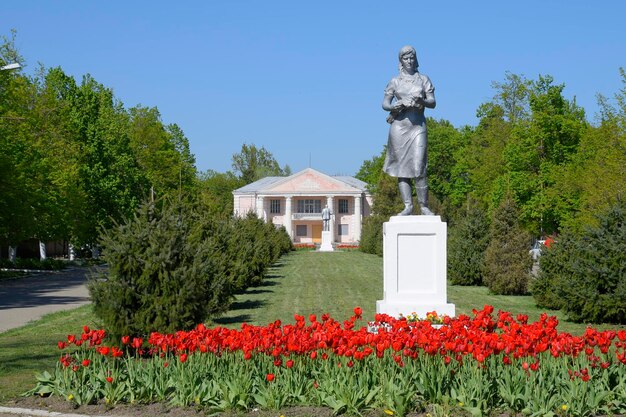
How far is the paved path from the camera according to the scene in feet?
60.5

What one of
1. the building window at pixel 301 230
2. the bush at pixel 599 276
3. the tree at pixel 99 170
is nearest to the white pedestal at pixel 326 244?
the tree at pixel 99 170

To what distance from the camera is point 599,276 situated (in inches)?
601

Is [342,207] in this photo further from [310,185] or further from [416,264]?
[416,264]

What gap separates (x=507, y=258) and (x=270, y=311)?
9.33 metres

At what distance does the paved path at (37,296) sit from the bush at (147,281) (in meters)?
2.13

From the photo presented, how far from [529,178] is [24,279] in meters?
25.8

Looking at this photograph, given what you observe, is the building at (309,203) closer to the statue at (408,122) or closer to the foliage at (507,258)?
the foliage at (507,258)

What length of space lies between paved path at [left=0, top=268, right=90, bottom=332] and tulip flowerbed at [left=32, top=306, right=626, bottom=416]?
17.8ft

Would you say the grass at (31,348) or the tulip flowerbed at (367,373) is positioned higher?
the tulip flowerbed at (367,373)

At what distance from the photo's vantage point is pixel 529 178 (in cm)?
4212

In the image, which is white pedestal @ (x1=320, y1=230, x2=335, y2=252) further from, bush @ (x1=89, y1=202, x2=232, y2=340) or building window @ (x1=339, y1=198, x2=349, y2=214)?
bush @ (x1=89, y1=202, x2=232, y2=340)

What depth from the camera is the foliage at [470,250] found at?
27312 mm

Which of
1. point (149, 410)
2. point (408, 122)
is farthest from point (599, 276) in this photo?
point (149, 410)

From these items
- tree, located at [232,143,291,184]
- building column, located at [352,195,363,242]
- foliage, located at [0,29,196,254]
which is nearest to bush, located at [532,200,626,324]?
foliage, located at [0,29,196,254]
